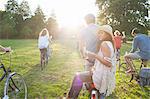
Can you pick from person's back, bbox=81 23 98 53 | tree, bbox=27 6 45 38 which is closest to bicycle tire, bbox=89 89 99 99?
person's back, bbox=81 23 98 53

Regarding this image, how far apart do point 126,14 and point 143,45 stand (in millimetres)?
Result: 47064

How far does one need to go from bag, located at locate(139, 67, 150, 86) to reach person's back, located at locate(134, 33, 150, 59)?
867mm

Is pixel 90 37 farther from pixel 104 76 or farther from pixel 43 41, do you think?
pixel 43 41

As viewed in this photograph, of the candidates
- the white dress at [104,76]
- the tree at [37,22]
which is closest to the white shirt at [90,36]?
the white dress at [104,76]

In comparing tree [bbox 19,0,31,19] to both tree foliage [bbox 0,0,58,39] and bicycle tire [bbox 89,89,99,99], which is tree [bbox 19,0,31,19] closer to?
tree foliage [bbox 0,0,58,39]

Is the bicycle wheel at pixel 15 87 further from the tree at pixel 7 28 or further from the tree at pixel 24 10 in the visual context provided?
the tree at pixel 24 10

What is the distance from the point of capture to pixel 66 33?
77875 mm

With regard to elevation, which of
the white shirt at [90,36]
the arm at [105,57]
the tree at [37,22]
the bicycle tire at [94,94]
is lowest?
the bicycle tire at [94,94]

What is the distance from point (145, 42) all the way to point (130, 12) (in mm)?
47562

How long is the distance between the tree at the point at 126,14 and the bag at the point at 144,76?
45.0 metres

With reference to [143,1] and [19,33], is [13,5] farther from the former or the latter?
[143,1]

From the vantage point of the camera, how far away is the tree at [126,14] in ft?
182

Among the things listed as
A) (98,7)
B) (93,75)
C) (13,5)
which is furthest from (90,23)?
(13,5)

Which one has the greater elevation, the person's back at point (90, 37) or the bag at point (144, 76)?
the person's back at point (90, 37)
